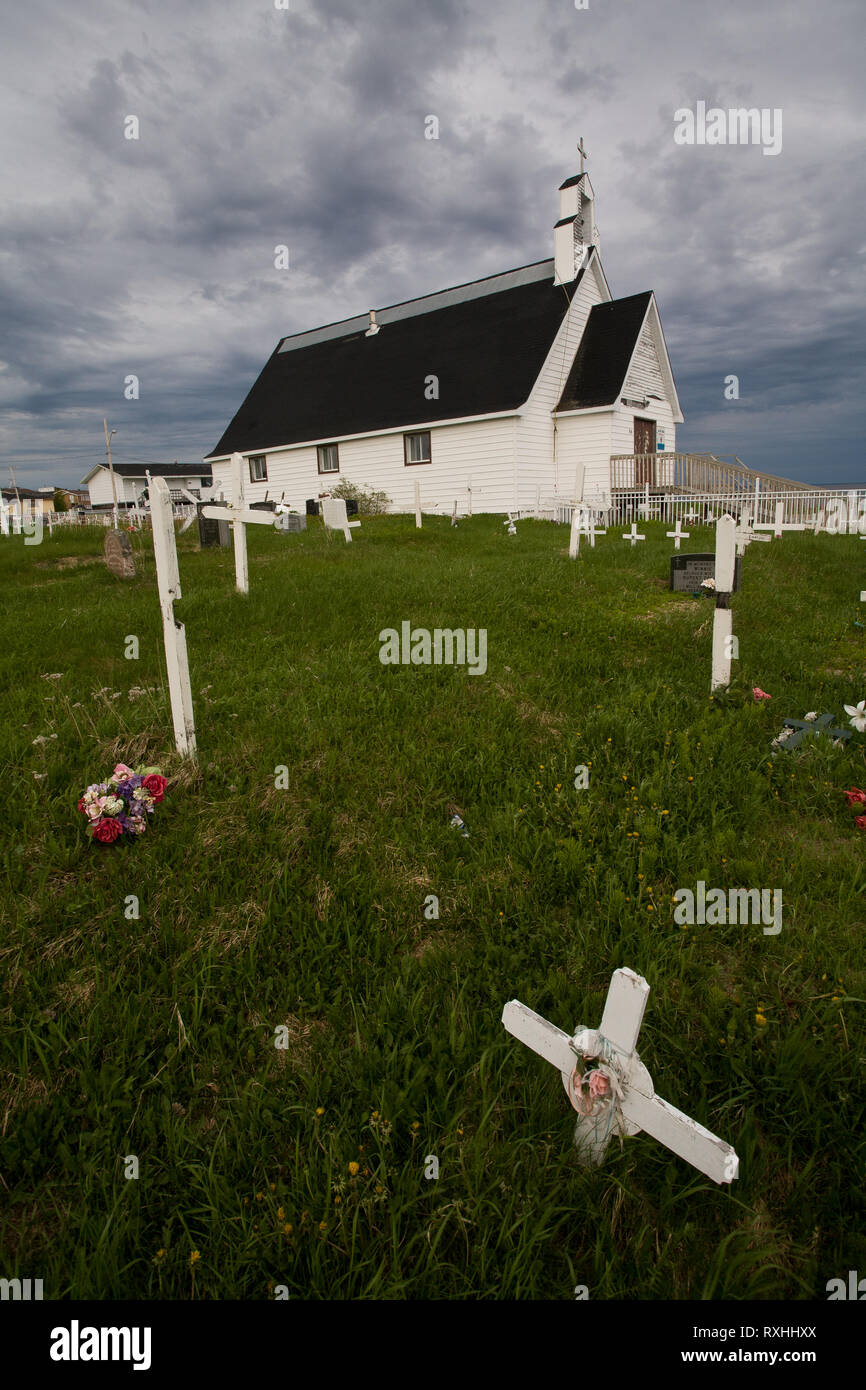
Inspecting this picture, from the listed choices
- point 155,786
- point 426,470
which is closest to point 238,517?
point 155,786

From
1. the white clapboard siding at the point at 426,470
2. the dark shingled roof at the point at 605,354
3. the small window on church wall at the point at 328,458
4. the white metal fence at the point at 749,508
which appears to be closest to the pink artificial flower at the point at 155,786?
the white metal fence at the point at 749,508

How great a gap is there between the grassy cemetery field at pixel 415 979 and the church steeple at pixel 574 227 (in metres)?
23.1

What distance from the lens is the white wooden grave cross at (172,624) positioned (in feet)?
14.9

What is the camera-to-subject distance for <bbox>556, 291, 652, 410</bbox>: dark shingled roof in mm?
22719

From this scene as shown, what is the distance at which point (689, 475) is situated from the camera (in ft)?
75.9

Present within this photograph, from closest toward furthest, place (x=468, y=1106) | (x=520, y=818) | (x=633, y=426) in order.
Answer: (x=468, y=1106), (x=520, y=818), (x=633, y=426)

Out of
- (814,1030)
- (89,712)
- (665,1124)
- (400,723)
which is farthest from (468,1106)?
(89,712)

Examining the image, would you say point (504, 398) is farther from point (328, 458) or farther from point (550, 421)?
point (328, 458)

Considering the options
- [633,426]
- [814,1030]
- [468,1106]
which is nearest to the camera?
[468,1106]

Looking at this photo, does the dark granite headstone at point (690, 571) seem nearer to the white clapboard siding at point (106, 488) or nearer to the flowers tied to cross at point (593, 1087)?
the flowers tied to cross at point (593, 1087)

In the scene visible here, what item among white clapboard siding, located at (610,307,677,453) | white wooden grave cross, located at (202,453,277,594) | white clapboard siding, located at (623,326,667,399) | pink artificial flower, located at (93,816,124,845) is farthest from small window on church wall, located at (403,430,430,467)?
pink artificial flower, located at (93,816,124,845)

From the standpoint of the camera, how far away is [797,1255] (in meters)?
2.01
